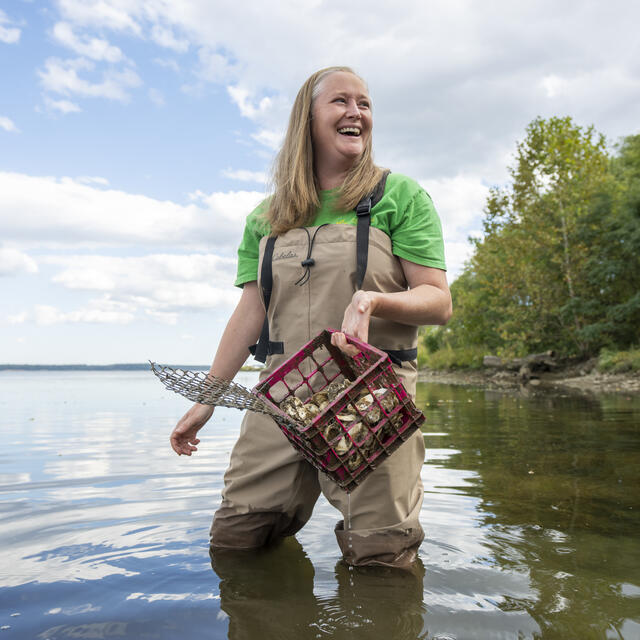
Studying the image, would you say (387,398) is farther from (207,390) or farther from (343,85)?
(343,85)

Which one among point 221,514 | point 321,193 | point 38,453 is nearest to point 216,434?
point 38,453

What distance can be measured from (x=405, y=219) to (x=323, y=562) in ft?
5.84

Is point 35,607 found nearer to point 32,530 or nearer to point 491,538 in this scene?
point 32,530

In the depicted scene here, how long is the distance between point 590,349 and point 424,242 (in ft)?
86.3

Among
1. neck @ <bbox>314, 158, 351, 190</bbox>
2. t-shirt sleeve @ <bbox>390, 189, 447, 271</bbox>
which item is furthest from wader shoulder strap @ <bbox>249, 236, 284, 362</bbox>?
t-shirt sleeve @ <bbox>390, 189, 447, 271</bbox>

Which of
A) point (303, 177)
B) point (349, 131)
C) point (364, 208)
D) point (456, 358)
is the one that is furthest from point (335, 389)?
point (456, 358)

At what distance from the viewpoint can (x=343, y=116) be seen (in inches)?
116

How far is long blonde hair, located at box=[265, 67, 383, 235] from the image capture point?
2.86 m

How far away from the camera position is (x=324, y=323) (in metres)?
2.75

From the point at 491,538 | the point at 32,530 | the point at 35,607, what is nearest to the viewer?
the point at 35,607

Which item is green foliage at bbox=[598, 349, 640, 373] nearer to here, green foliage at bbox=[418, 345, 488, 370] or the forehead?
green foliage at bbox=[418, 345, 488, 370]

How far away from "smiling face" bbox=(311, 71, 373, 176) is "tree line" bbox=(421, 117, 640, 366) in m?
21.8

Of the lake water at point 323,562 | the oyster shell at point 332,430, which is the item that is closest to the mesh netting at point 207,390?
the oyster shell at point 332,430

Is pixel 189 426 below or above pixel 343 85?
below
